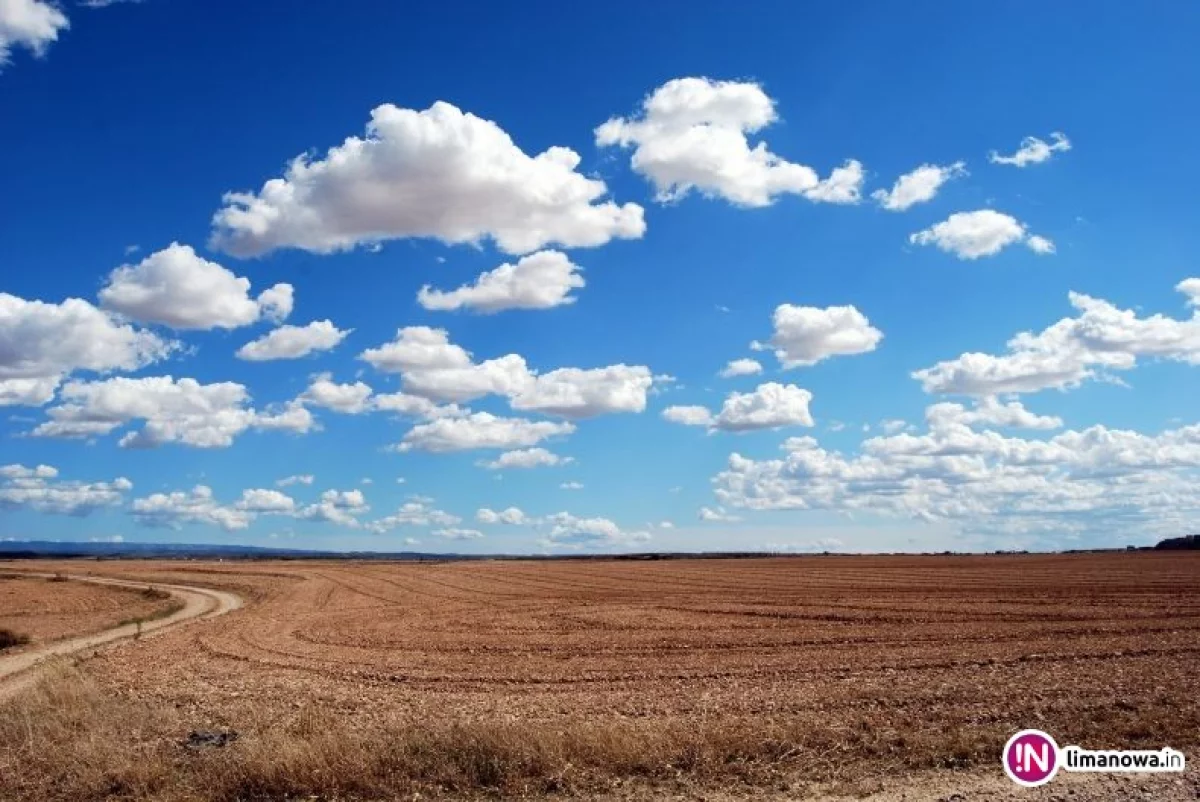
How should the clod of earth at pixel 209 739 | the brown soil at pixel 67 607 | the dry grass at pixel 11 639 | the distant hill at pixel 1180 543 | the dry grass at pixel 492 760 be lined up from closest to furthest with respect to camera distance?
the dry grass at pixel 492 760, the clod of earth at pixel 209 739, the dry grass at pixel 11 639, the brown soil at pixel 67 607, the distant hill at pixel 1180 543

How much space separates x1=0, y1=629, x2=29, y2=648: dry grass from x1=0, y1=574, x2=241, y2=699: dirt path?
108 centimetres

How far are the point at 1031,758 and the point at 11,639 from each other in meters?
35.1

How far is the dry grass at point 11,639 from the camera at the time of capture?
3462cm

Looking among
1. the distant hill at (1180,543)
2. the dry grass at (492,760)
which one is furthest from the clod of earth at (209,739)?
the distant hill at (1180,543)

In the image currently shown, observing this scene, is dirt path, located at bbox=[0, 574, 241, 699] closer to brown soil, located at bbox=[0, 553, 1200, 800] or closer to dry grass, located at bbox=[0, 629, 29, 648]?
dry grass, located at bbox=[0, 629, 29, 648]

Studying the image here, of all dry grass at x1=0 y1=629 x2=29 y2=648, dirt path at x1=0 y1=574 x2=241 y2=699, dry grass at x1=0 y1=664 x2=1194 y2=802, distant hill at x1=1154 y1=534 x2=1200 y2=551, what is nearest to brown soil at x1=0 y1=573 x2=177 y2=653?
dry grass at x1=0 y1=629 x2=29 y2=648

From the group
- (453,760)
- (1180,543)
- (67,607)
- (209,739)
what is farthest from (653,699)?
(1180,543)

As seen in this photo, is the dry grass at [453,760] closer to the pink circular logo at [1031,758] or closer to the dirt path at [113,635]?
the pink circular logo at [1031,758]

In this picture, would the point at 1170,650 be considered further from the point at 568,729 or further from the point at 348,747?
the point at 348,747

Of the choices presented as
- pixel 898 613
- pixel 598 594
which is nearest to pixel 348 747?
pixel 898 613

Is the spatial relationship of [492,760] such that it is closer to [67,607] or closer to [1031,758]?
[1031,758]

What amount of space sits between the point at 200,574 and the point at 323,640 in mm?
67663

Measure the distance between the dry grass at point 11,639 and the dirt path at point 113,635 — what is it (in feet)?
3.55

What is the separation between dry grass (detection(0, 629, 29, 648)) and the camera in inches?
1363
